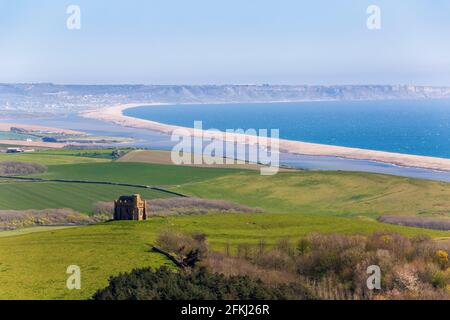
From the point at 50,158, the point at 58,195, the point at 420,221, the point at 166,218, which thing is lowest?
the point at 420,221

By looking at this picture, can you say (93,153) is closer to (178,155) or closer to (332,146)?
(178,155)

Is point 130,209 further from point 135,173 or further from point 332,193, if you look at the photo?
point 135,173

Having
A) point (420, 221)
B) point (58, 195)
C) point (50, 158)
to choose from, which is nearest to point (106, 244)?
point (420, 221)

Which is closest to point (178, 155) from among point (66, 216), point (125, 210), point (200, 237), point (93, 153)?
point (93, 153)

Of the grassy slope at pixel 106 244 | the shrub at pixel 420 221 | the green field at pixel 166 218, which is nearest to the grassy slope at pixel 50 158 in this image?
the green field at pixel 166 218

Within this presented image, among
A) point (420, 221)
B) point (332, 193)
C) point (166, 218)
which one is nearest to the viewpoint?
point (166, 218)

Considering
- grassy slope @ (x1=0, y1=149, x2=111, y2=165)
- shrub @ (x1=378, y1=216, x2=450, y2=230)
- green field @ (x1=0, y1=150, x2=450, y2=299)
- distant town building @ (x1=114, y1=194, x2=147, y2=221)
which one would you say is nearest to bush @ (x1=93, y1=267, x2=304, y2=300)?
green field @ (x1=0, y1=150, x2=450, y2=299)
